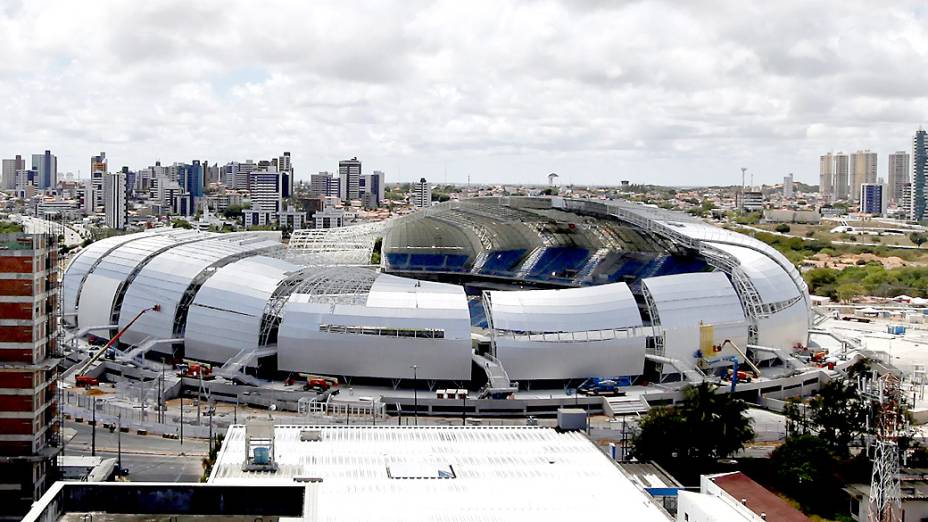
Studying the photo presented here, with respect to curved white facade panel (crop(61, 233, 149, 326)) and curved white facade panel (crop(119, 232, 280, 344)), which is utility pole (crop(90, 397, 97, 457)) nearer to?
curved white facade panel (crop(119, 232, 280, 344))

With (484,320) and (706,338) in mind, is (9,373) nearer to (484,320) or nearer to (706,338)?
(484,320)

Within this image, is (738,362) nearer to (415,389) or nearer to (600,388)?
(600,388)

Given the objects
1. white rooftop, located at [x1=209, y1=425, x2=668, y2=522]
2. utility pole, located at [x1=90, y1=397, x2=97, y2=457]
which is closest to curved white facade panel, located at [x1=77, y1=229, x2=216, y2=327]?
utility pole, located at [x1=90, y1=397, x2=97, y2=457]

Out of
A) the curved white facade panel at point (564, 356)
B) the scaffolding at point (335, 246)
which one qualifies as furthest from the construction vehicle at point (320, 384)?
the scaffolding at point (335, 246)

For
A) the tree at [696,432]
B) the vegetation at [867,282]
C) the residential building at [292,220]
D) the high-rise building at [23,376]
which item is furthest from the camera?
the residential building at [292,220]

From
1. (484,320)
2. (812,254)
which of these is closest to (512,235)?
(484,320)

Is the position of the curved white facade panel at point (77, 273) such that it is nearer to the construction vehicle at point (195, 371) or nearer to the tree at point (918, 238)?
the construction vehicle at point (195, 371)

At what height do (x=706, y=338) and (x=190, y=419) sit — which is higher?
Result: (x=706, y=338)
